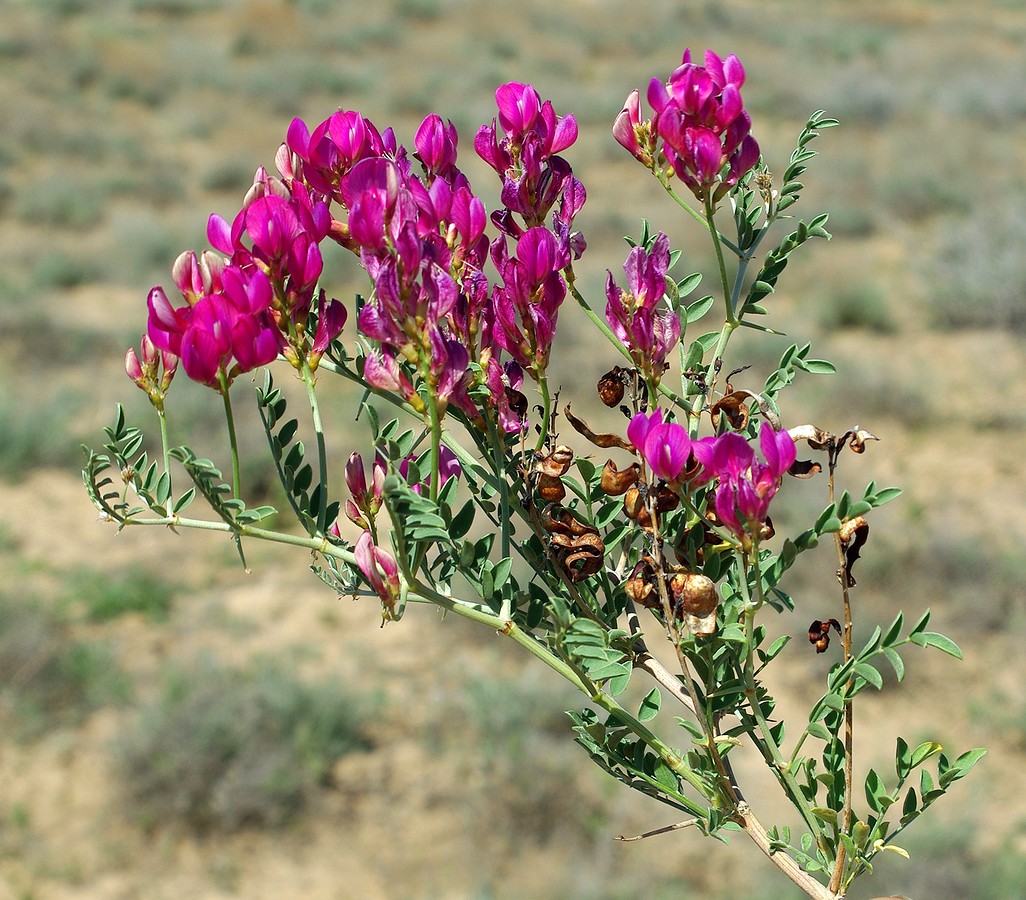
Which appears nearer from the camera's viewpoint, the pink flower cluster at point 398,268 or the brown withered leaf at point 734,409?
the pink flower cluster at point 398,268

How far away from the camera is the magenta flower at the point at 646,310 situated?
85cm

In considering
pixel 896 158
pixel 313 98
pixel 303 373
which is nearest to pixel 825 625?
pixel 303 373

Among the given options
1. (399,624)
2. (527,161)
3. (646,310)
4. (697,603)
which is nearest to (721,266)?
(646,310)

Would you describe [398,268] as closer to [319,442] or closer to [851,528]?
[319,442]

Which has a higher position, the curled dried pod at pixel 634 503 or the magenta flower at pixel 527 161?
the magenta flower at pixel 527 161

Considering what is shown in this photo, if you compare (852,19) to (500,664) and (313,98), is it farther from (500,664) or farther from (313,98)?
(500,664)

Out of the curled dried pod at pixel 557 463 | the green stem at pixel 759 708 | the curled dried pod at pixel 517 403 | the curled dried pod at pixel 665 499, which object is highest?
the curled dried pod at pixel 517 403

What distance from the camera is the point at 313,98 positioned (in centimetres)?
1559

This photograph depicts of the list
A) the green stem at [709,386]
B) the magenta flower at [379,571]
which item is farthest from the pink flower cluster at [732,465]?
the magenta flower at [379,571]

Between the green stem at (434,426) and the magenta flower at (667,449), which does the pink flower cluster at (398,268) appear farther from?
the magenta flower at (667,449)

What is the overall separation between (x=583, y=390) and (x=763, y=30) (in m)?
15.6

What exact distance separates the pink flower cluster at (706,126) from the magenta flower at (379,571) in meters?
0.43

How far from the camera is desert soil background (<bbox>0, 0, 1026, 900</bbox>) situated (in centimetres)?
420

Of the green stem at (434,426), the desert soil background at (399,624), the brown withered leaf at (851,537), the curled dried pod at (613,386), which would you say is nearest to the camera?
the green stem at (434,426)
